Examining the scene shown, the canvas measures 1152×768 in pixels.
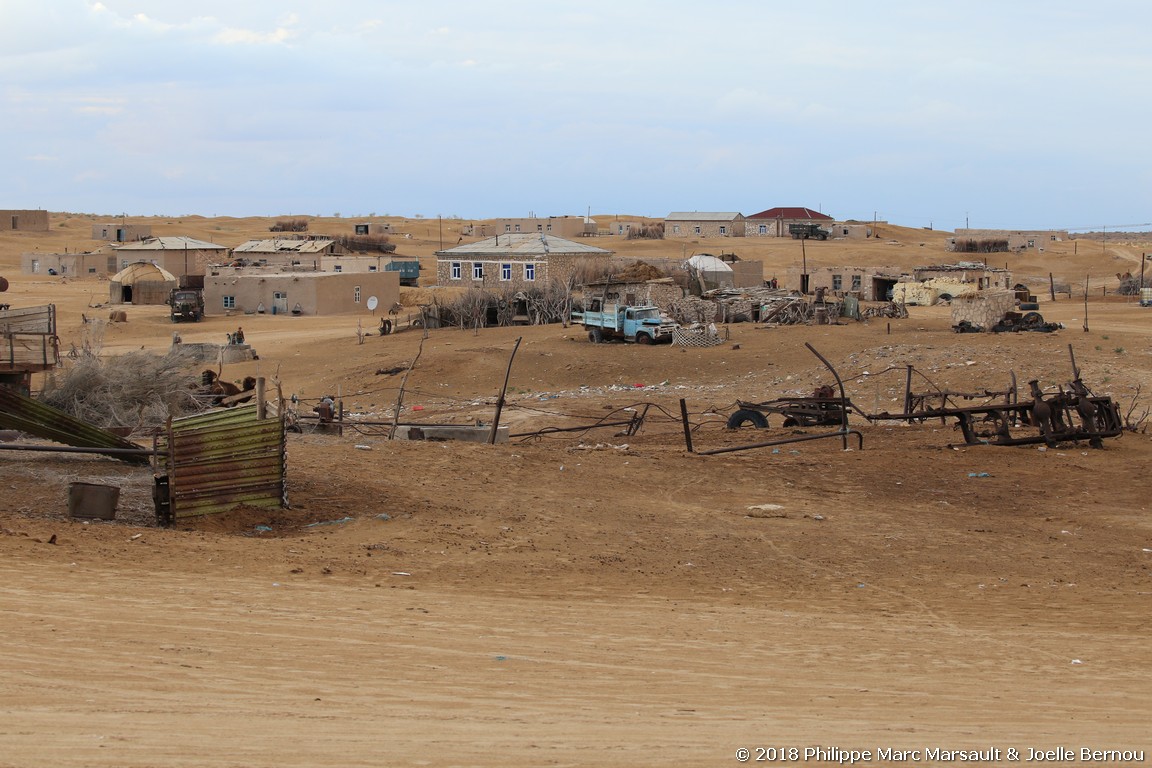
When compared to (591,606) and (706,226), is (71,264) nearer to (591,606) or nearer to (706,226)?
(706,226)

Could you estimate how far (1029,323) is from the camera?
36.8 meters

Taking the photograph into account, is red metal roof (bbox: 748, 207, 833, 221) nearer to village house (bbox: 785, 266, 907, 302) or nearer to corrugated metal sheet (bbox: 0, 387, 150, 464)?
village house (bbox: 785, 266, 907, 302)

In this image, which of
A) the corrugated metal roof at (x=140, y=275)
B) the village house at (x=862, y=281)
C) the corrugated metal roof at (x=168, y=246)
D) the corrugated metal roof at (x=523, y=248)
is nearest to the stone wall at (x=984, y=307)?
the village house at (x=862, y=281)

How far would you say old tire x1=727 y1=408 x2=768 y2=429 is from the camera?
74.1ft

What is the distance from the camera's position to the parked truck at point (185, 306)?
53594 mm

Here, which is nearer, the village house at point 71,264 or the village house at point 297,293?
the village house at point 297,293

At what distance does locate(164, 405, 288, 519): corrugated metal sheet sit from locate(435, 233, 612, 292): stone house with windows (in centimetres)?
4303

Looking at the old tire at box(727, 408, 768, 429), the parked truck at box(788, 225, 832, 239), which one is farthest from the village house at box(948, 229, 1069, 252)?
the old tire at box(727, 408, 768, 429)

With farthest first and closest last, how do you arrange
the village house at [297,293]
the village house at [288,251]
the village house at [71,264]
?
the village house at [71,264]
the village house at [288,251]
the village house at [297,293]

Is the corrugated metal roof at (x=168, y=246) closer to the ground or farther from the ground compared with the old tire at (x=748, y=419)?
farther from the ground

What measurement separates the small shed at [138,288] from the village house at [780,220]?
55840 mm

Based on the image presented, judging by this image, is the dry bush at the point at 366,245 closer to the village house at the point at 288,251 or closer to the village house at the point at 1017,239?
the village house at the point at 288,251

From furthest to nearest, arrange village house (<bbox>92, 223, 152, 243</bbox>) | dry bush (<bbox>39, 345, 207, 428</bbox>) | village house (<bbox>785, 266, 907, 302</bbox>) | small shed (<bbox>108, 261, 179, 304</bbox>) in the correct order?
village house (<bbox>92, 223, 152, 243</bbox>), small shed (<bbox>108, 261, 179, 304</bbox>), village house (<bbox>785, 266, 907, 302</bbox>), dry bush (<bbox>39, 345, 207, 428</bbox>)

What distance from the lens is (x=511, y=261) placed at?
196ft
